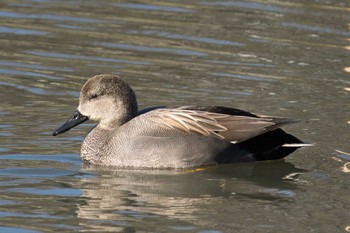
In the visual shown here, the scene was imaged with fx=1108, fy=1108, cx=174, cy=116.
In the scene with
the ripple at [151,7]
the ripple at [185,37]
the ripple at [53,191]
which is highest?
the ripple at [151,7]

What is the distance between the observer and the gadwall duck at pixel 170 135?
9.64 meters

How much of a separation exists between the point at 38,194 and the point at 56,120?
229 cm

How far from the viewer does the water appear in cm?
825

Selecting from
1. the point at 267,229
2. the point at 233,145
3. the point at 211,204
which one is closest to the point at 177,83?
the point at 233,145

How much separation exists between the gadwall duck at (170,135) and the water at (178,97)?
0.14 m

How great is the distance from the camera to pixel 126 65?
518 inches

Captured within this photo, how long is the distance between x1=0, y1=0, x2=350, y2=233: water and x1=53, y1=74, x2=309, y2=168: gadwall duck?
136 mm

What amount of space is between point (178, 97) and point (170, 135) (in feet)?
7.11

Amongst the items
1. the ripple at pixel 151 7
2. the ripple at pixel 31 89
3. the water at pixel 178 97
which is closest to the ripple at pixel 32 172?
the water at pixel 178 97

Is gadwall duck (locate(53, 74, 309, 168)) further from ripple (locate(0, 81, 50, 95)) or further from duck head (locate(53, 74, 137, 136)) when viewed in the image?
ripple (locate(0, 81, 50, 95))

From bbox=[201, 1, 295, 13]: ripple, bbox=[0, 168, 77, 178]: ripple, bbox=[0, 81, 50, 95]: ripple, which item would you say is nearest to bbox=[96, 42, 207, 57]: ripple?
bbox=[0, 81, 50, 95]: ripple

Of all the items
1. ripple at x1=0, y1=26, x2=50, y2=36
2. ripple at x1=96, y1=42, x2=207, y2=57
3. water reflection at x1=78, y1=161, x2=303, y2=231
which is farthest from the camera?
ripple at x1=0, y1=26, x2=50, y2=36

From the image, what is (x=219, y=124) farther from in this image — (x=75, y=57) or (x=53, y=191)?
(x=75, y=57)

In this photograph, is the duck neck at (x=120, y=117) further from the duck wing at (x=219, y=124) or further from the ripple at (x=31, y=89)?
the ripple at (x=31, y=89)
